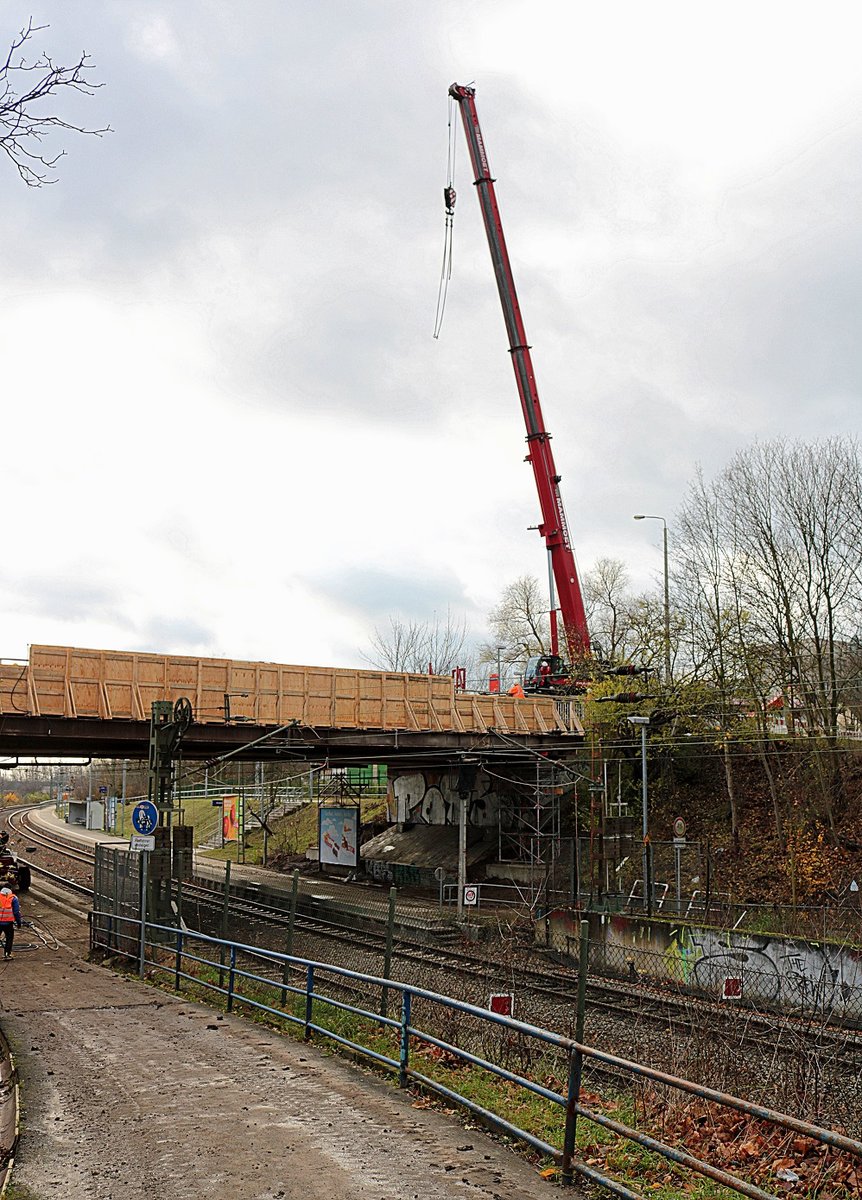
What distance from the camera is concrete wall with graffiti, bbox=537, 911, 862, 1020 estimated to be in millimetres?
18812

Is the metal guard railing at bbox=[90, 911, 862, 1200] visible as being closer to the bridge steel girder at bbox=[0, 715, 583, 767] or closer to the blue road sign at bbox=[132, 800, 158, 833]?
the blue road sign at bbox=[132, 800, 158, 833]

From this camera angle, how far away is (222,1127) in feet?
30.3

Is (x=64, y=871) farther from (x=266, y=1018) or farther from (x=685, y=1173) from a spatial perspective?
(x=685, y=1173)

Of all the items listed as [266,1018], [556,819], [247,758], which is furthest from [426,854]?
[266,1018]

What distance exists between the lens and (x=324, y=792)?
67812 millimetres

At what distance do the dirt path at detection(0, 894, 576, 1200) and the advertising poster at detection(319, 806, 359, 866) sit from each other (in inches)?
1430

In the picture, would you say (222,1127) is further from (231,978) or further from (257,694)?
(257,694)

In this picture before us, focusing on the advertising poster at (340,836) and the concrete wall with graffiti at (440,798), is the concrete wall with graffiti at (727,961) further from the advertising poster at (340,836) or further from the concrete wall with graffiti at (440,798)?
the advertising poster at (340,836)

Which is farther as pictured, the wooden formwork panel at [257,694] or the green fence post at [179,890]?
the wooden formwork panel at [257,694]

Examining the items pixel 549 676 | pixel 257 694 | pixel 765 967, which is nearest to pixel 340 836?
pixel 549 676

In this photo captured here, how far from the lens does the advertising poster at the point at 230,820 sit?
69688mm

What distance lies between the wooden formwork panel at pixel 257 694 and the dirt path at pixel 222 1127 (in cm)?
1809

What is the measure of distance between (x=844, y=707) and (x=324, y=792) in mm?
38963

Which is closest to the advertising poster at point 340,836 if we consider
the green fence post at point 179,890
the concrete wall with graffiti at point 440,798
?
the concrete wall with graffiti at point 440,798
